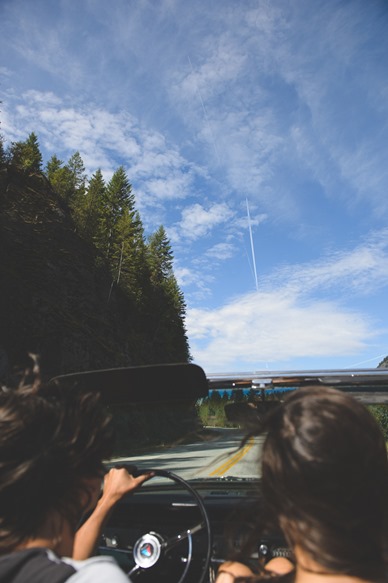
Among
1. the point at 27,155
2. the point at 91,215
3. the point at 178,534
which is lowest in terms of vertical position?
the point at 178,534

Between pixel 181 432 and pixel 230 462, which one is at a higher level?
pixel 181 432

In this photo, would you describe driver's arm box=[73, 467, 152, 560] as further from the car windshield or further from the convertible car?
the car windshield

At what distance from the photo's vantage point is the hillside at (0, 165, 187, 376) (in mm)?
31828

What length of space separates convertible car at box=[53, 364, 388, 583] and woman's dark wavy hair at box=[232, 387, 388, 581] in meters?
1.21

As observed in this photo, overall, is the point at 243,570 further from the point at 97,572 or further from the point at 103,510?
the point at 97,572

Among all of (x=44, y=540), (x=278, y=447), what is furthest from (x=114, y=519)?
(x=278, y=447)

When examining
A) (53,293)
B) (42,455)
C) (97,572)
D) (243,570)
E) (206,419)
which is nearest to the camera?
(97,572)

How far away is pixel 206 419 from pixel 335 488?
71.0 inches

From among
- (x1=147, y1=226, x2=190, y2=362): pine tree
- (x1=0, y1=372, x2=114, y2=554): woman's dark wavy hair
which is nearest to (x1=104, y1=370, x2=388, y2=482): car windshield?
(x1=0, y1=372, x2=114, y2=554): woman's dark wavy hair

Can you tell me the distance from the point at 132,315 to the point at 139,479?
5438 centimetres

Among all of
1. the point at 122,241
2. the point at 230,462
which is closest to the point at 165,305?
the point at 122,241

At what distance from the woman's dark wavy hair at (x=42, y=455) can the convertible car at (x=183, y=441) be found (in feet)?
3.45

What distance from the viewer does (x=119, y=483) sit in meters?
→ 2.30

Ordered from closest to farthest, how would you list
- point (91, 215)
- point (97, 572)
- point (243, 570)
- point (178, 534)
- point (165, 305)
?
point (97, 572)
point (243, 570)
point (178, 534)
point (91, 215)
point (165, 305)
